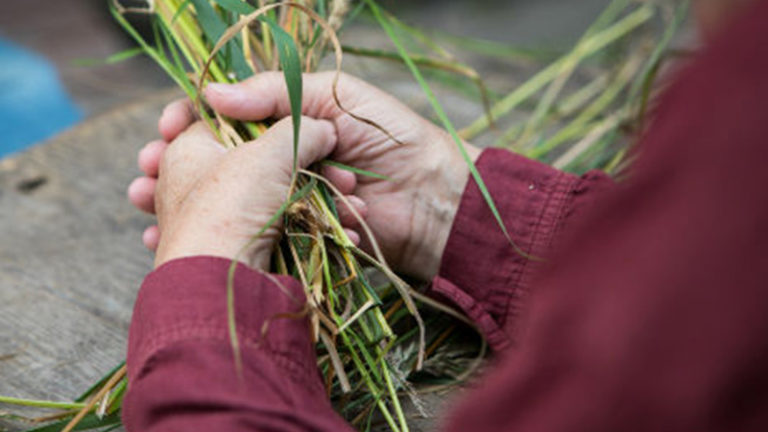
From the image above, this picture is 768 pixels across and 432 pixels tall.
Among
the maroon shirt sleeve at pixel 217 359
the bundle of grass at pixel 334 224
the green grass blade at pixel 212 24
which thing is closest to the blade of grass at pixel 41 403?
the bundle of grass at pixel 334 224

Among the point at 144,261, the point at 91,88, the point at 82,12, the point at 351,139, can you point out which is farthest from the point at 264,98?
the point at 82,12

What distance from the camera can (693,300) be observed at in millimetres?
358

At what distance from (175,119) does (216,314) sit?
36cm

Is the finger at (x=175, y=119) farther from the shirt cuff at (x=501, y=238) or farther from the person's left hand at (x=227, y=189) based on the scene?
the shirt cuff at (x=501, y=238)

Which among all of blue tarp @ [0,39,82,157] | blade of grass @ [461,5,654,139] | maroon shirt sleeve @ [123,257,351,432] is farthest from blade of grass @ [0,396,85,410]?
blue tarp @ [0,39,82,157]

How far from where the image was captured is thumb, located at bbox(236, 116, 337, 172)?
76cm

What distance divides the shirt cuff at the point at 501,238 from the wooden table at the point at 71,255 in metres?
0.38

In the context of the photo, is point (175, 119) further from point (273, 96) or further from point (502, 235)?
point (502, 235)

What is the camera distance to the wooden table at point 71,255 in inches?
34.4

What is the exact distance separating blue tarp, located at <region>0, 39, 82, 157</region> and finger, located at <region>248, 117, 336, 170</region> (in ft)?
4.51

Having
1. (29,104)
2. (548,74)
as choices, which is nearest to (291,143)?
(548,74)

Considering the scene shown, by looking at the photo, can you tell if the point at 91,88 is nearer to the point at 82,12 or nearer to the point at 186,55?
the point at 82,12

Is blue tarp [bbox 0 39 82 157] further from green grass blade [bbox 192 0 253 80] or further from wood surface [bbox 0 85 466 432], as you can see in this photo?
green grass blade [bbox 192 0 253 80]

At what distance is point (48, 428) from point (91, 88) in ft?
6.40
